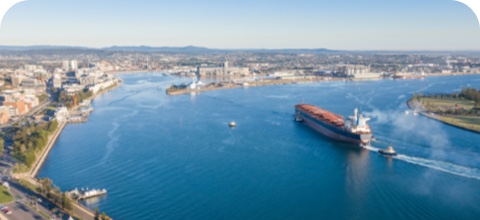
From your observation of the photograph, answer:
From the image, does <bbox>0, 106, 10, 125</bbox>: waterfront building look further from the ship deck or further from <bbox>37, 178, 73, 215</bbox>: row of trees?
the ship deck

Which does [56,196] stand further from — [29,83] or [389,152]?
[29,83]

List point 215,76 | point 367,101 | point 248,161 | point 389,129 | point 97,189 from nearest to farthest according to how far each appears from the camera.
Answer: point 97,189 → point 248,161 → point 389,129 → point 367,101 → point 215,76

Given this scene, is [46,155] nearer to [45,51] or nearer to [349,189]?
[349,189]

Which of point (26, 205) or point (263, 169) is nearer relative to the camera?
point (26, 205)

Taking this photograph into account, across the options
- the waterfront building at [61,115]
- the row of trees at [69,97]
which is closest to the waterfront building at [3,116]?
the waterfront building at [61,115]

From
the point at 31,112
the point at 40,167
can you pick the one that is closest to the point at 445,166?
the point at 40,167

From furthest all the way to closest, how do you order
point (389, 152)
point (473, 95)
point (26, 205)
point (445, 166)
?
point (473, 95), point (389, 152), point (445, 166), point (26, 205)

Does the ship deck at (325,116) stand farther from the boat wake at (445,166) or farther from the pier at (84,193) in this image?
the pier at (84,193)

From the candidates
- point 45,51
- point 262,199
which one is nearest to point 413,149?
point 262,199
